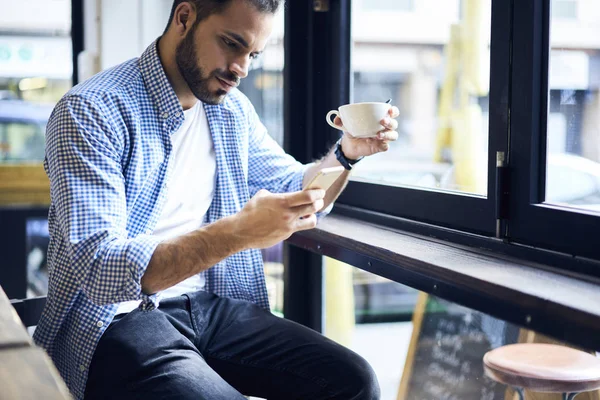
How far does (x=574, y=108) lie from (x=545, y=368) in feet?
1.68

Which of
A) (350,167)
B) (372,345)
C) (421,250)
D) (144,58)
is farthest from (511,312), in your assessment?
(372,345)

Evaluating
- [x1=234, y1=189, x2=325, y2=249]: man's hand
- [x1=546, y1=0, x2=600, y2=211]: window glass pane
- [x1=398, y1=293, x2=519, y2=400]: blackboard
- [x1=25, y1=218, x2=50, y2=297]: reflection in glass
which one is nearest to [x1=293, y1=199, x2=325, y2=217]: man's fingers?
[x1=234, y1=189, x2=325, y2=249]: man's hand

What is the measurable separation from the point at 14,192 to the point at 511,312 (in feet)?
10.6

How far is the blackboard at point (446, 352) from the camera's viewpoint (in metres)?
2.27

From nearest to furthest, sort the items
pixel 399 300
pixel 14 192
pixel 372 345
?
pixel 372 345 < pixel 14 192 < pixel 399 300

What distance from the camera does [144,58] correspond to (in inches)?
64.8

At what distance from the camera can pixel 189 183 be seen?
172 centimetres

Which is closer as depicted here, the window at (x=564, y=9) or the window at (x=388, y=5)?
the window at (x=564, y=9)

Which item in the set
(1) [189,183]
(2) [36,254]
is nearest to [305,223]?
(1) [189,183]

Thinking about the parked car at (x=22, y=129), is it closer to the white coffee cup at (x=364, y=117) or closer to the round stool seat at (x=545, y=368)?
the white coffee cup at (x=364, y=117)

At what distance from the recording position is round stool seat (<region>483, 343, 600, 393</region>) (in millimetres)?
1368

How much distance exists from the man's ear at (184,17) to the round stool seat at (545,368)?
3.23ft

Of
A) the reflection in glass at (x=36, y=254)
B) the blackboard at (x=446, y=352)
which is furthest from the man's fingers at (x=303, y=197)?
the reflection in glass at (x=36, y=254)

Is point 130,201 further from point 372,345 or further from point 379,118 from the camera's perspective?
point 372,345
